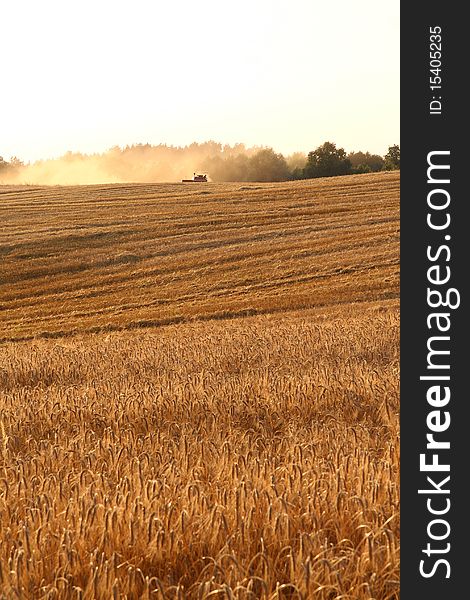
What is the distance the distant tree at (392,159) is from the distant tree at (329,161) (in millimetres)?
3731

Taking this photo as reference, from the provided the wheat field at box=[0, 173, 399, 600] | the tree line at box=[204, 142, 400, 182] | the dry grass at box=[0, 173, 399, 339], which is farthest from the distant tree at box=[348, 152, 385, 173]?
the wheat field at box=[0, 173, 399, 600]

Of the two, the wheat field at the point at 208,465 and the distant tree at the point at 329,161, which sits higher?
the distant tree at the point at 329,161

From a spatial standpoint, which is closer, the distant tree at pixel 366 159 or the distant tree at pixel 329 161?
the distant tree at pixel 329 161

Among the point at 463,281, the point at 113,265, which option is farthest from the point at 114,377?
the point at 113,265

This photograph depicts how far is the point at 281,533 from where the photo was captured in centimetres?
363

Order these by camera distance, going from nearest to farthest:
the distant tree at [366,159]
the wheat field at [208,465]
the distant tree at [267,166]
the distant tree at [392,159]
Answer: the wheat field at [208,465], the distant tree at [392,159], the distant tree at [366,159], the distant tree at [267,166]

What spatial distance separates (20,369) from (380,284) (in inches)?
577

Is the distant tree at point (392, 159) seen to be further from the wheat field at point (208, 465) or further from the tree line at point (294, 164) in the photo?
the wheat field at point (208, 465)

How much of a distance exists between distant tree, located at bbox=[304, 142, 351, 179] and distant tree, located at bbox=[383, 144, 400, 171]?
373 cm

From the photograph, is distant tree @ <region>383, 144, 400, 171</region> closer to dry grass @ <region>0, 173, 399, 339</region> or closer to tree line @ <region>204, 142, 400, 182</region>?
tree line @ <region>204, 142, 400, 182</region>

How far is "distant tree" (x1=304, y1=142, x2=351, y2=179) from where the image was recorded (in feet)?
261

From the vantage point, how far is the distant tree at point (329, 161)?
3127 inches

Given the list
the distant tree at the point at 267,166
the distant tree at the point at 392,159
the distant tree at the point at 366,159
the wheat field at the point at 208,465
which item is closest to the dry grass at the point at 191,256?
the wheat field at the point at 208,465

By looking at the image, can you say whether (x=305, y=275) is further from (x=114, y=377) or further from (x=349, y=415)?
(x=349, y=415)
